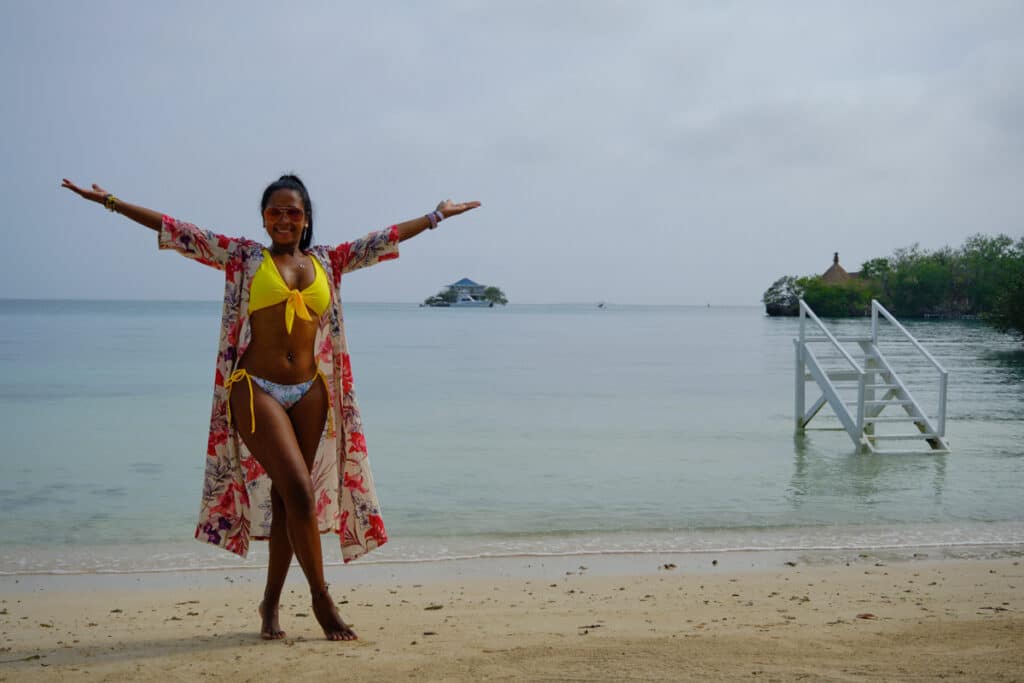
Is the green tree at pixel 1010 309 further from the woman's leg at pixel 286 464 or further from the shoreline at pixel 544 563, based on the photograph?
the woman's leg at pixel 286 464

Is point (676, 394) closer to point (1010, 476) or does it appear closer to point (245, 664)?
point (1010, 476)

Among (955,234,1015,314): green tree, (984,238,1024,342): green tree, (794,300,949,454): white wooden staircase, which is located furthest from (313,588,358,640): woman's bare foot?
(955,234,1015,314): green tree

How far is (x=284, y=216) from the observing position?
440 cm

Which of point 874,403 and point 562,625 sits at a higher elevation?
point 874,403

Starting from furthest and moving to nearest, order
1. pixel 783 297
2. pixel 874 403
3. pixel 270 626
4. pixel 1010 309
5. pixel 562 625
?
pixel 783 297 < pixel 1010 309 < pixel 874 403 < pixel 562 625 < pixel 270 626

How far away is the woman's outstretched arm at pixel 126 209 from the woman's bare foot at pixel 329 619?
1.86 metres

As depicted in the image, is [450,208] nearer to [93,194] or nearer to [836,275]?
[93,194]

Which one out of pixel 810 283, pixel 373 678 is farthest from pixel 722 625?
pixel 810 283

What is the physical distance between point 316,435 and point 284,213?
104cm

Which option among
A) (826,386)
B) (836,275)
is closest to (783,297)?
(836,275)

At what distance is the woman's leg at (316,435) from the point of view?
→ 4.31 meters

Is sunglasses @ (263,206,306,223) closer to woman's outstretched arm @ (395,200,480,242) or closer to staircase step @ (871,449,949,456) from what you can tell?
woman's outstretched arm @ (395,200,480,242)

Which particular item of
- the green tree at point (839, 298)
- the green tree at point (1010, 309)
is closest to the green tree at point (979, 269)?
the green tree at point (839, 298)

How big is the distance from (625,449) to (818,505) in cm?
443
